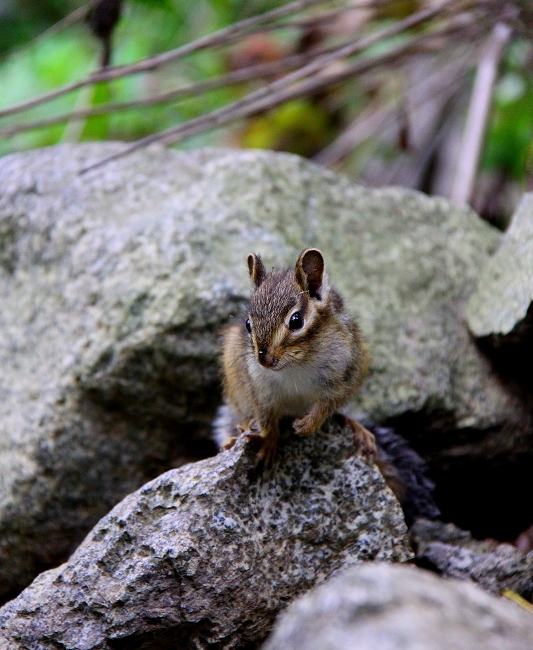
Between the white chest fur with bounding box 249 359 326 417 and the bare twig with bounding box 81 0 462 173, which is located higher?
the bare twig with bounding box 81 0 462 173

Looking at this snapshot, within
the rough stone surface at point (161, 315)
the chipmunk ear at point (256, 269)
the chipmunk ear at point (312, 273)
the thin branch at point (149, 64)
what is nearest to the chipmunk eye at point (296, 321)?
the chipmunk ear at point (312, 273)

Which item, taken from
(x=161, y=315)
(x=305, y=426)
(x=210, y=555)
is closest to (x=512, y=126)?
(x=161, y=315)

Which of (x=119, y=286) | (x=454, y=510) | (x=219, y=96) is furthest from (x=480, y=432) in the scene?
(x=219, y=96)

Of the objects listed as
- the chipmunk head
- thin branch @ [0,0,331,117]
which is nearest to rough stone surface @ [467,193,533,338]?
the chipmunk head

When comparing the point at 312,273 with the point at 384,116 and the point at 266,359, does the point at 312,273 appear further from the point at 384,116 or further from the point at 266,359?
the point at 384,116

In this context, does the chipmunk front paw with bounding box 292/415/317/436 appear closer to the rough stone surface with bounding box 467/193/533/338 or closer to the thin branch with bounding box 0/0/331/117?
the rough stone surface with bounding box 467/193/533/338

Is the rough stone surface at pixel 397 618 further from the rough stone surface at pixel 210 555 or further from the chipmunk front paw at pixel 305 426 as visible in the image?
the chipmunk front paw at pixel 305 426
